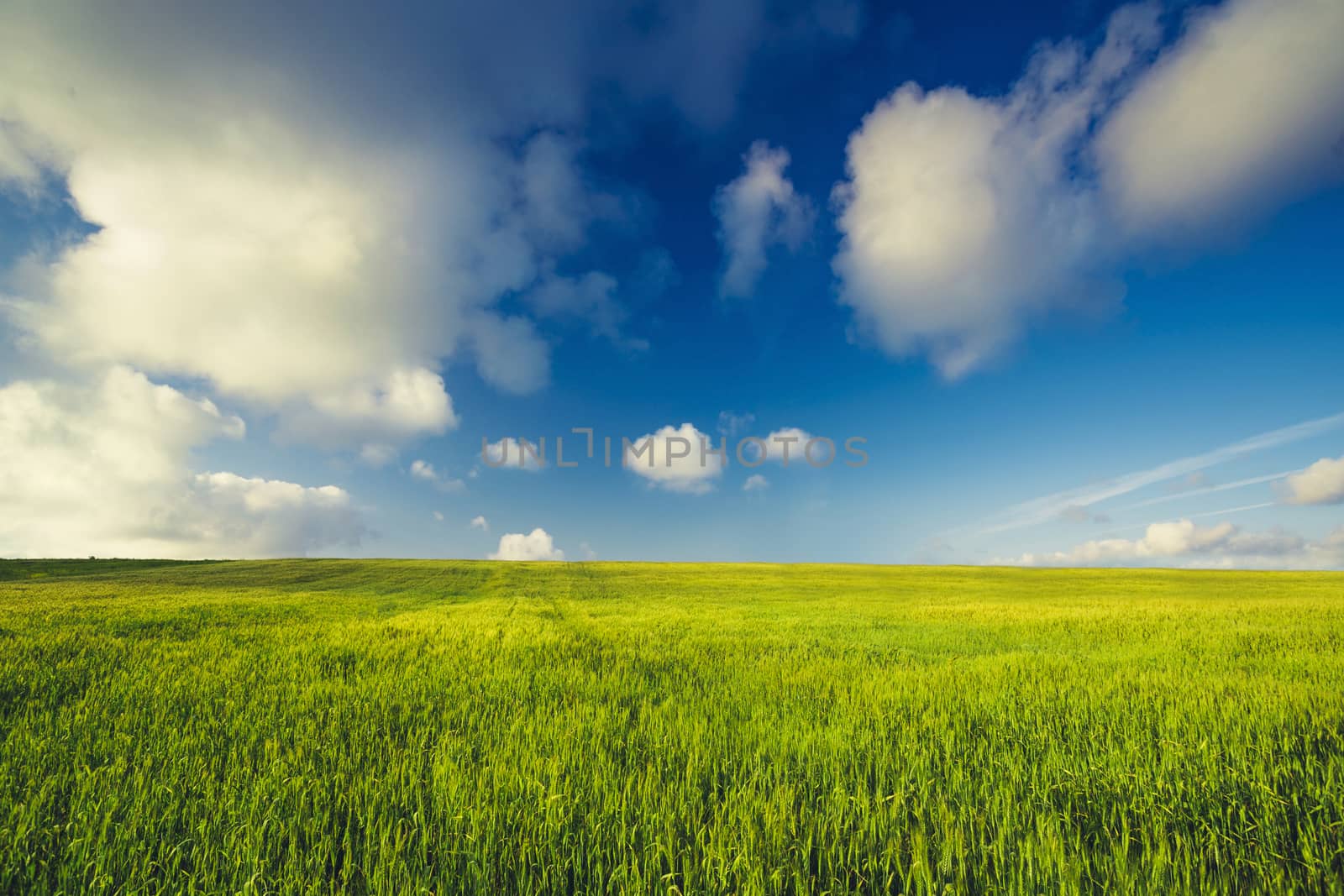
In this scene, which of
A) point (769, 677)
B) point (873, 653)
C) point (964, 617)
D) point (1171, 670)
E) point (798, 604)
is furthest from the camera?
point (798, 604)

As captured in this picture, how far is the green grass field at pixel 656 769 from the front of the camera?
116 inches

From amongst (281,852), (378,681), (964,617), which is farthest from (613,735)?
(964,617)

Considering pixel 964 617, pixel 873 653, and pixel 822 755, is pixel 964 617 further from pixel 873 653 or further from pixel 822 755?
pixel 822 755

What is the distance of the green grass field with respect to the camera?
2.94 metres

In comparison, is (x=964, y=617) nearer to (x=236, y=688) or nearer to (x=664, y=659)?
(x=664, y=659)

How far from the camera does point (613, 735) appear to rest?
5.00 metres

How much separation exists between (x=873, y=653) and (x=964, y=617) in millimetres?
9968

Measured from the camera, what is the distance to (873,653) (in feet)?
33.7

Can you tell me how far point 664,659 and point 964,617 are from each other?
45.0 ft

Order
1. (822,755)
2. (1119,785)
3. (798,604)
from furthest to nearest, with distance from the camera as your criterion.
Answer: (798,604), (822,755), (1119,785)

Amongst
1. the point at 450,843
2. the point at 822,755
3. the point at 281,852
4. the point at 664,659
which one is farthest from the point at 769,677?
the point at 281,852

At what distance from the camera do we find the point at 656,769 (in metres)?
4.24

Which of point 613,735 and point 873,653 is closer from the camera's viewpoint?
point 613,735

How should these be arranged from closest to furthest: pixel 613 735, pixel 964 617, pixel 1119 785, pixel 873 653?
pixel 1119 785, pixel 613 735, pixel 873 653, pixel 964 617
